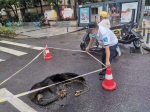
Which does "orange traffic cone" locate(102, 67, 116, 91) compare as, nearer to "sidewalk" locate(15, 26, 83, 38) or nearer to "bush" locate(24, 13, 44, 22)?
"sidewalk" locate(15, 26, 83, 38)

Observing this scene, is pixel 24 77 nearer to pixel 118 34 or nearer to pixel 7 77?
pixel 7 77

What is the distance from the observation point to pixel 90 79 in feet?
12.5

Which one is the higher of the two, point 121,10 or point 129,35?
point 121,10

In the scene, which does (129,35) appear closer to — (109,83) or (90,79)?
(90,79)

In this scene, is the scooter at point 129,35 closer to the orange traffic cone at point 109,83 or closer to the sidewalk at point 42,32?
the orange traffic cone at point 109,83

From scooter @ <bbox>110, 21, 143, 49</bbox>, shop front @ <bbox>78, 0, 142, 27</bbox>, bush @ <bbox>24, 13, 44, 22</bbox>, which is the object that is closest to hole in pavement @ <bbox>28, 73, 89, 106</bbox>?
scooter @ <bbox>110, 21, 143, 49</bbox>

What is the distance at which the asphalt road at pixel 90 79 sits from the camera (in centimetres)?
271

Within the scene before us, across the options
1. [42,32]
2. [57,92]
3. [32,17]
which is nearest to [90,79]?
[57,92]

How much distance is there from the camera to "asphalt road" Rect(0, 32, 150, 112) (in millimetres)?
2709

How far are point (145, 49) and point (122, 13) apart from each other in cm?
644

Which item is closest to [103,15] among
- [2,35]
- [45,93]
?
[45,93]

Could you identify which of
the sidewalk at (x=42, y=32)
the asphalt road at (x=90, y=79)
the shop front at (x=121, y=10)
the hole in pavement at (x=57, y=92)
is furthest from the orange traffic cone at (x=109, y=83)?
the sidewalk at (x=42, y=32)

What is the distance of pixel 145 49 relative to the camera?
623 centimetres

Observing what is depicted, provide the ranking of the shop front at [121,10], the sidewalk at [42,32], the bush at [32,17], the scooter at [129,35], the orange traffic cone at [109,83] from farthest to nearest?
the bush at [32,17] → the sidewalk at [42,32] → the shop front at [121,10] → the scooter at [129,35] → the orange traffic cone at [109,83]
